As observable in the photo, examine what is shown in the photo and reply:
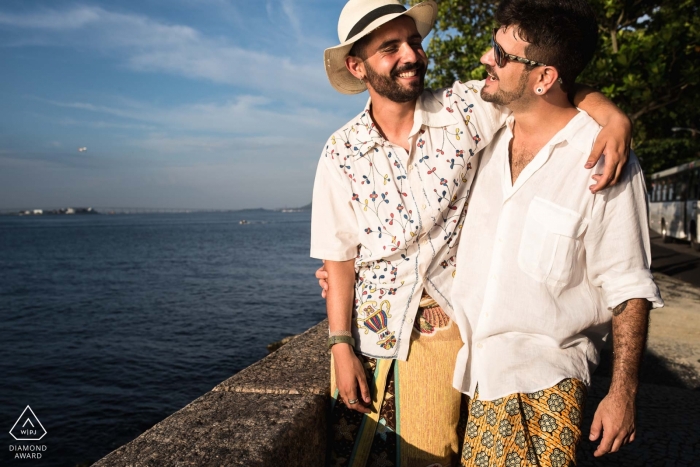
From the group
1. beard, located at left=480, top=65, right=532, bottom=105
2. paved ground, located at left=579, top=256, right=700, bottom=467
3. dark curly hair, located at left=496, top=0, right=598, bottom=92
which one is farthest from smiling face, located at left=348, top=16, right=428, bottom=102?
paved ground, located at left=579, top=256, right=700, bottom=467

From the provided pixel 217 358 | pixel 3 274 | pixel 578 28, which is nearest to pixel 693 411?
pixel 578 28

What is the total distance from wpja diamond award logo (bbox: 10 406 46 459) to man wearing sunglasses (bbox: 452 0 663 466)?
478 inches

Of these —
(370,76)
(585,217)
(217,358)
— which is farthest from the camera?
(217,358)

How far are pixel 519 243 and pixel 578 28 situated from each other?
870 millimetres

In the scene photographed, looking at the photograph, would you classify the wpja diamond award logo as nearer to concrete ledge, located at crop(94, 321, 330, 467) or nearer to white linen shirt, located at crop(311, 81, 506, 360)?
concrete ledge, located at crop(94, 321, 330, 467)

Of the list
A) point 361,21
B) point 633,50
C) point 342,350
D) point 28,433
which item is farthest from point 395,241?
point 28,433

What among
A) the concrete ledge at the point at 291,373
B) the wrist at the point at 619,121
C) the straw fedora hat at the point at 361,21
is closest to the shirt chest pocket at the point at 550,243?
the wrist at the point at 619,121

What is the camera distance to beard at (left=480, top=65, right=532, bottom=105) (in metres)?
2.26

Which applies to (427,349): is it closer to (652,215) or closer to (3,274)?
(652,215)

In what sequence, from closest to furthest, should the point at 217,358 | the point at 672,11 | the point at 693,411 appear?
the point at 693,411
the point at 672,11
the point at 217,358

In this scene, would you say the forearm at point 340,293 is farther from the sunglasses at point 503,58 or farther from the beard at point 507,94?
the sunglasses at point 503,58

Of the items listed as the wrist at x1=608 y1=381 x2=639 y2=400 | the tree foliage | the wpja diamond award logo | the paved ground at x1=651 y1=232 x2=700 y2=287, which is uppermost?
the tree foliage

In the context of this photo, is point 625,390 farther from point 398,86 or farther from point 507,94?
point 398,86

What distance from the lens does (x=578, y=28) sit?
2.18 meters
